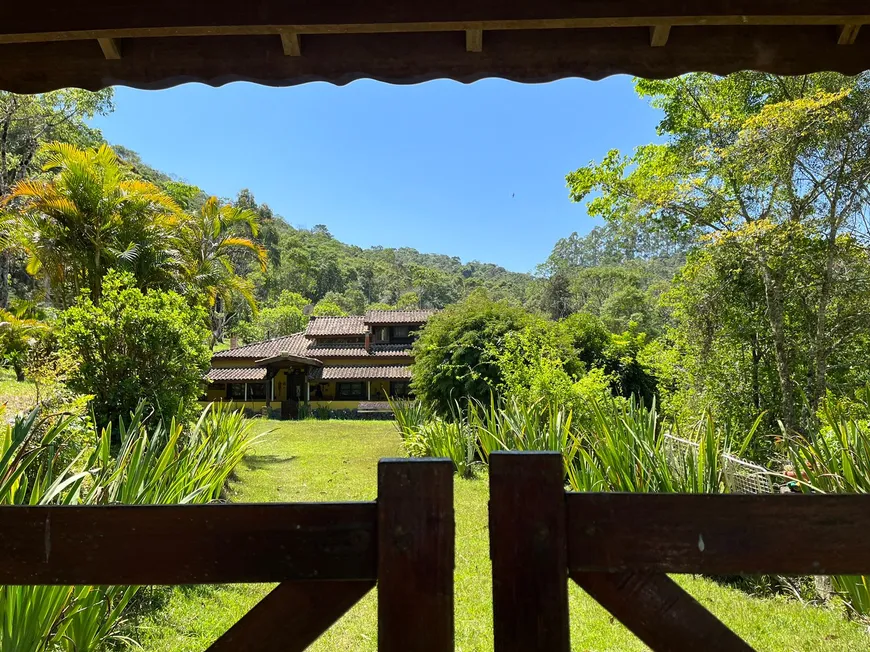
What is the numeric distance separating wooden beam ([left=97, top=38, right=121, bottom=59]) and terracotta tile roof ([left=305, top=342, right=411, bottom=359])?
2361 cm

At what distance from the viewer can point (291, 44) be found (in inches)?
70.8

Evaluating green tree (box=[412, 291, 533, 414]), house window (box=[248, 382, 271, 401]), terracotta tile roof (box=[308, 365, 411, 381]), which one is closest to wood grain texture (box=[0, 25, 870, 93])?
green tree (box=[412, 291, 533, 414])

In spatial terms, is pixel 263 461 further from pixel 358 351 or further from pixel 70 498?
pixel 358 351

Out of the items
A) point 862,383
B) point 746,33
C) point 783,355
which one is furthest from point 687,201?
point 746,33

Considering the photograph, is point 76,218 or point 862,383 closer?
point 862,383

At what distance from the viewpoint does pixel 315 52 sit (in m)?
1.91

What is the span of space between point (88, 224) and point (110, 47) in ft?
35.4

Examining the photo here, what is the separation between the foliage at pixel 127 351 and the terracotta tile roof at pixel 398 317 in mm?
18349

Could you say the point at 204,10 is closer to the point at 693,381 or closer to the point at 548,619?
the point at 548,619

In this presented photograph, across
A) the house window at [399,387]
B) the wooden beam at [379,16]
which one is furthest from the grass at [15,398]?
the house window at [399,387]

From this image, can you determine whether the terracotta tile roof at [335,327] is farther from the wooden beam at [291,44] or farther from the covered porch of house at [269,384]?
the wooden beam at [291,44]

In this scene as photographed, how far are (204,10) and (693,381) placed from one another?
8.14 meters

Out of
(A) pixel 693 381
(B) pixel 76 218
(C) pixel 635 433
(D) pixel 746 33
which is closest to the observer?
(D) pixel 746 33

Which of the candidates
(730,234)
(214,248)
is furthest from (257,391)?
(730,234)
